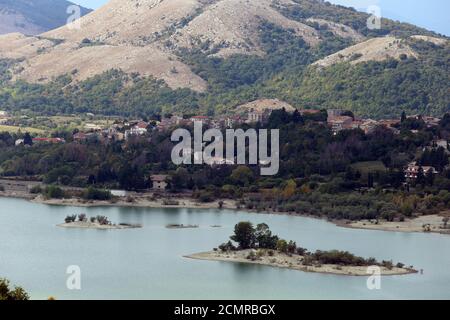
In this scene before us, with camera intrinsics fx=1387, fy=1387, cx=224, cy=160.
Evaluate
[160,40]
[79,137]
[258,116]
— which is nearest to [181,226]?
[79,137]

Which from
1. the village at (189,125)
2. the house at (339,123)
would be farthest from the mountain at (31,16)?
the house at (339,123)

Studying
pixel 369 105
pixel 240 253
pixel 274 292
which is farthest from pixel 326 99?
pixel 274 292

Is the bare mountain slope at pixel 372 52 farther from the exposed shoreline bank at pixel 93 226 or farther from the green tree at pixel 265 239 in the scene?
the green tree at pixel 265 239

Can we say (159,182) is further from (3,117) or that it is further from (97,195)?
(3,117)

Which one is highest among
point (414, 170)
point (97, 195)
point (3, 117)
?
point (3, 117)

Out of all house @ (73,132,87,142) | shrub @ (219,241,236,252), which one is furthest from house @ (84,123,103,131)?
shrub @ (219,241,236,252)

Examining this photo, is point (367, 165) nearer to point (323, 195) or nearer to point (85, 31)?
point (323, 195)

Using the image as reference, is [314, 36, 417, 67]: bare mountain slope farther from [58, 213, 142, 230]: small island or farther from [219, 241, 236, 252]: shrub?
[219, 241, 236, 252]: shrub
